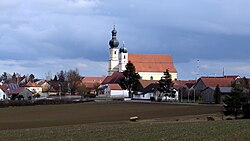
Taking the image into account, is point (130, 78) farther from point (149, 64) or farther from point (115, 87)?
point (149, 64)

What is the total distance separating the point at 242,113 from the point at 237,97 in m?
1.89

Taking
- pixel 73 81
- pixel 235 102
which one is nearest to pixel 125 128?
pixel 235 102

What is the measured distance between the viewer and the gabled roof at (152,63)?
196m

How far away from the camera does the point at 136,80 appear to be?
474 feet

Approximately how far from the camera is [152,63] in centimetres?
19725

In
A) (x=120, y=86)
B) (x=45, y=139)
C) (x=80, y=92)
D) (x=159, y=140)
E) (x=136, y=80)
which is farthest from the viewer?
(x=80, y=92)

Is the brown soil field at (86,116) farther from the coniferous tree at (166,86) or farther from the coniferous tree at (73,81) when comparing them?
the coniferous tree at (73,81)

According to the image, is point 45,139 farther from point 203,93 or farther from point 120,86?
point 120,86

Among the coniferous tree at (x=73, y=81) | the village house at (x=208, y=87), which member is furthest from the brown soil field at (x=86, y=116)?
the coniferous tree at (x=73, y=81)

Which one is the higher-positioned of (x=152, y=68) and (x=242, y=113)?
(x=152, y=68)

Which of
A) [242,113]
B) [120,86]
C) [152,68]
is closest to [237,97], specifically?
[242,113]

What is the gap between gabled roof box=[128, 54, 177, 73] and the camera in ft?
643

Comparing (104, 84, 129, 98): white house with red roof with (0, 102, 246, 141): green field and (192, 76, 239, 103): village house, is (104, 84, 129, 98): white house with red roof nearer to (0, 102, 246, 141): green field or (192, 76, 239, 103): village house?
(192, 76, 239, 103): village house

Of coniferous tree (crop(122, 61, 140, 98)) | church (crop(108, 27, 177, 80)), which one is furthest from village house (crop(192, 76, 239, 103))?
church (crop(108, 27, 177, 80))
